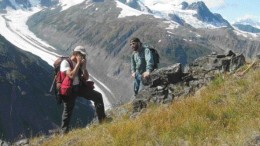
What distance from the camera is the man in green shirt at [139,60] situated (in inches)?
658

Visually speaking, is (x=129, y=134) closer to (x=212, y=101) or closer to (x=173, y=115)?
(x=173, y=115)

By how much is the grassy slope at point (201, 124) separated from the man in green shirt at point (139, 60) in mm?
6020

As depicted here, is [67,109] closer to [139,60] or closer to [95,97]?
[95,97]

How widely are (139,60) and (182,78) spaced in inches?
73.6

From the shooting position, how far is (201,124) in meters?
8.72

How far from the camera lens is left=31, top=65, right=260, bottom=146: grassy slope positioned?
8.05m

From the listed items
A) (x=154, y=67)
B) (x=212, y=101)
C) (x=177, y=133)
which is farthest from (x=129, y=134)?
(x=154, y=67)

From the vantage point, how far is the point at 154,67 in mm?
17109

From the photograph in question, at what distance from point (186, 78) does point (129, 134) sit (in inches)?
321

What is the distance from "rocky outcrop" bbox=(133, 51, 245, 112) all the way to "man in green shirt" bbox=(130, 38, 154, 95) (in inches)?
18.0

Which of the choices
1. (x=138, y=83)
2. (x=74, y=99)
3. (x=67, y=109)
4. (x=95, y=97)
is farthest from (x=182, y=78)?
(x=67, y=109)

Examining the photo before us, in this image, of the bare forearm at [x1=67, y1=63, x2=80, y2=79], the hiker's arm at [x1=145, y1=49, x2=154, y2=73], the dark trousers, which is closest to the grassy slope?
the bare forearm at [x1=67, y1=63, x2=80, y2=79]

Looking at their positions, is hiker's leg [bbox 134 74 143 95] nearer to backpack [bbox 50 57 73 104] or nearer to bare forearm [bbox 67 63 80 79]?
backpack [bbox 50 57 73 104]

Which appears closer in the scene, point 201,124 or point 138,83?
point 201,124
